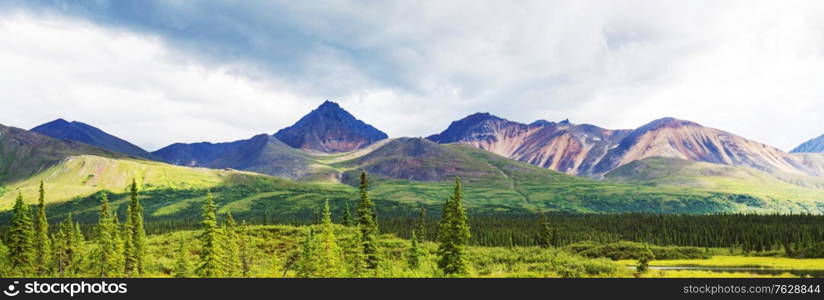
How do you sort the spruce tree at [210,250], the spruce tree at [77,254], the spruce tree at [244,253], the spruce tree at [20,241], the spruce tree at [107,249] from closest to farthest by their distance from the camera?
the spruce tree at [210,250]
the spruce tree at [20,241]
the spruce tree at [107,249]
the spruce tree at [77,254]
the spruce tree at [244,253]

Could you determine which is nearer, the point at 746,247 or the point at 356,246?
the point at 356,246

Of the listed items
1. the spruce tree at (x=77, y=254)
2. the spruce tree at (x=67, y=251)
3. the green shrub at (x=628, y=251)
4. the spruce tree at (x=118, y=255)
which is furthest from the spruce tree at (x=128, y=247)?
the green shrub at (x=628, y=251)

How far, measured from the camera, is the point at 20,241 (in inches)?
2847

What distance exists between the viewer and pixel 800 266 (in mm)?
113000

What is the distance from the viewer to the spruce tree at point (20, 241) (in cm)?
7125

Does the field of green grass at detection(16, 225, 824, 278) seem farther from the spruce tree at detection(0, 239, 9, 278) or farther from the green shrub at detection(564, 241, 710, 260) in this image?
the spruce tree at detection(0, 239, 9, 278)

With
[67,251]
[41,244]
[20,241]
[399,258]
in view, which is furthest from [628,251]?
[20,241]

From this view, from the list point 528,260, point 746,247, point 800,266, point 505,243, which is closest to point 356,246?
point 528,260

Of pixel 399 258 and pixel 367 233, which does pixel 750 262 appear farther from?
pixel 367 233

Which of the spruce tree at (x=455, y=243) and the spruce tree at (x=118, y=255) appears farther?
the spruce tree at (x=118, y=255)

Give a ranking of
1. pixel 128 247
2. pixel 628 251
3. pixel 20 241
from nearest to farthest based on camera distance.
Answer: pixel 20 241 < pixel 128 247 < pixel 628 251

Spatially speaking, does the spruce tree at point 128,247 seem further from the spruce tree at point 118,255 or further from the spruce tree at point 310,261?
the spruce tree at point 310,261
